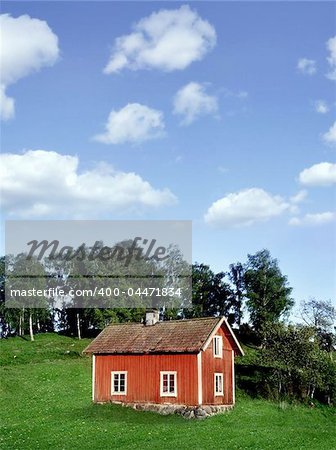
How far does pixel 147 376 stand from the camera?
1610 inches

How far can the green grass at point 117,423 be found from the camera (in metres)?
29.0

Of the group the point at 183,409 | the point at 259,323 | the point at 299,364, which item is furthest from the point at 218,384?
the point at 259,323

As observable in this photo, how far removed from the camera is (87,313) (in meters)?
84.0

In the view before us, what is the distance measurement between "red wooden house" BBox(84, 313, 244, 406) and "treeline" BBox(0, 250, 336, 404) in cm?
646

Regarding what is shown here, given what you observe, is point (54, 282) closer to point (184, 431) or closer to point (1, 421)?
point (1, 421)

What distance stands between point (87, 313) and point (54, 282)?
8568 mm

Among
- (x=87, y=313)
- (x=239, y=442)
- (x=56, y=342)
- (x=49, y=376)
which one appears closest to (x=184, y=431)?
(x=239, y=442)

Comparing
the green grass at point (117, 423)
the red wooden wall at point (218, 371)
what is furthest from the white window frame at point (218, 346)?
the green grass at point (117, 423)

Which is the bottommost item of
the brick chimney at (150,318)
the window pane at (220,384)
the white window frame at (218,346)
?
the window pane at (220,384)

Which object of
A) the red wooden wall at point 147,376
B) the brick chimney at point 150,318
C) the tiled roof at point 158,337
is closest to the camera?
the red wooden wall at point 147,376

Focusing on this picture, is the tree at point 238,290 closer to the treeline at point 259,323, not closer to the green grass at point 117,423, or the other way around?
the treeline at point 259,323

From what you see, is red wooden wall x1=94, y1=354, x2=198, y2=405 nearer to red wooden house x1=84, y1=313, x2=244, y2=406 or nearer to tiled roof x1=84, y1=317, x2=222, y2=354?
red wooden house x1=84, y1=313, x2=244, y2=406

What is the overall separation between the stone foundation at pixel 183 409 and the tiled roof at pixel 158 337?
3.59m

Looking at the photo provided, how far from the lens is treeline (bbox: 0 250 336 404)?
48031mm
